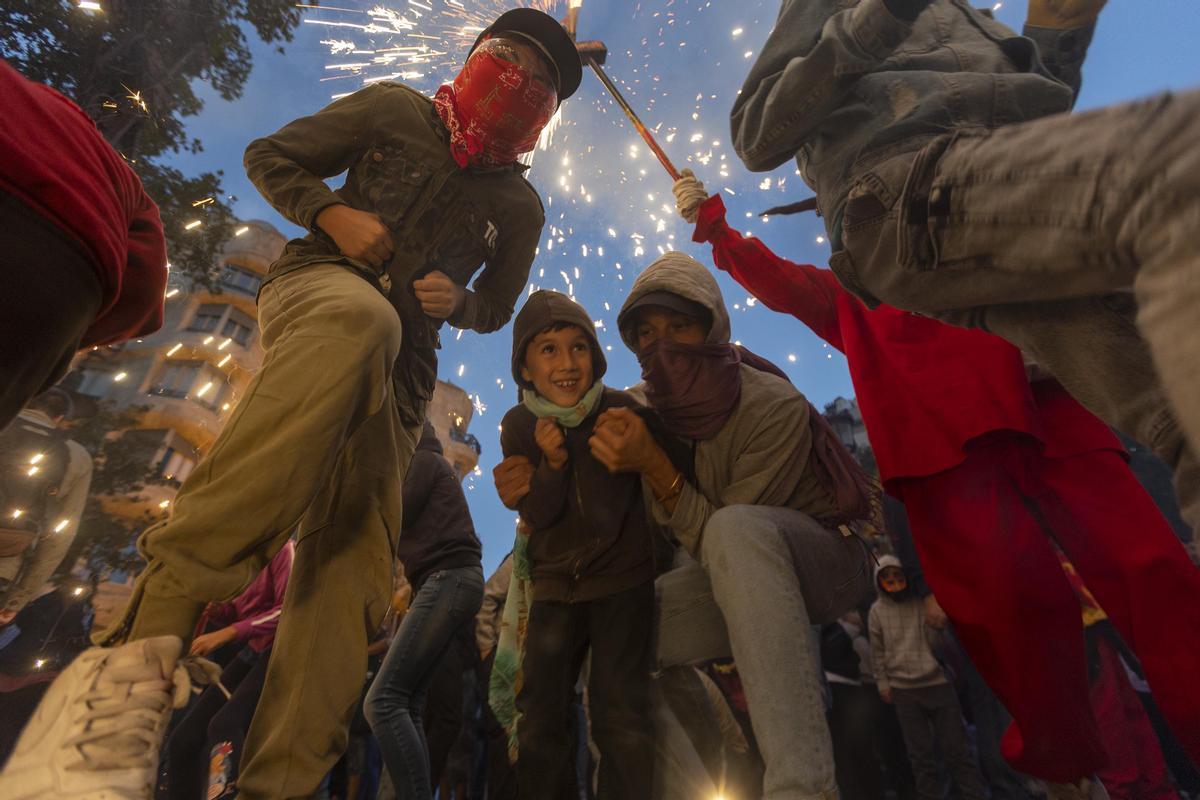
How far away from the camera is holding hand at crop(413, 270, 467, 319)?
6.13 feet

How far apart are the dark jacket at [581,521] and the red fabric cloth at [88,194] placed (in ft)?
5.15

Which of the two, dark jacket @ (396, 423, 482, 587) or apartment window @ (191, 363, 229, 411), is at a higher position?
apartment window @ (191, 363, 229, 411)

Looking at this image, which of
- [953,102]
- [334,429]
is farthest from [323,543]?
[953,102]

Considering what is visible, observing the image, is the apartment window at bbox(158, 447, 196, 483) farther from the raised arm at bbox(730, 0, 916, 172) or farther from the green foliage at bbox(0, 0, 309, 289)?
the raised arm at bbox(730, 0, 916, 172)

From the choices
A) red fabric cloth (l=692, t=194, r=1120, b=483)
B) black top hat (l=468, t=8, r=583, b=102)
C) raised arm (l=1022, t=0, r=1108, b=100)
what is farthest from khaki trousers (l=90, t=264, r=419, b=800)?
raised arm (l=1022, t=0, r=1108, b=100)

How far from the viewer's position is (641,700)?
1.96m

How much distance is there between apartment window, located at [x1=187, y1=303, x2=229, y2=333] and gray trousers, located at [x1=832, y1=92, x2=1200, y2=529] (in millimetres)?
25139

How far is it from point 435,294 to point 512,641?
171 centimetres

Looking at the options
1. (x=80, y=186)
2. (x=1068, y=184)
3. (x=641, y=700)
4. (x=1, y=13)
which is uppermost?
(x=1, y=13)

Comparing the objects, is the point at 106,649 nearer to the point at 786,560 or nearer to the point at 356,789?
the point at 786,560

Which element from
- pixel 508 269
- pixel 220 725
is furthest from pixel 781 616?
pixel 220 725

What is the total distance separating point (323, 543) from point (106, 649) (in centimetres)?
63

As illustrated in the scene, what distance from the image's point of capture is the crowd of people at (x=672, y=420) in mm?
929

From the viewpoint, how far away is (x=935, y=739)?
4418 mm
